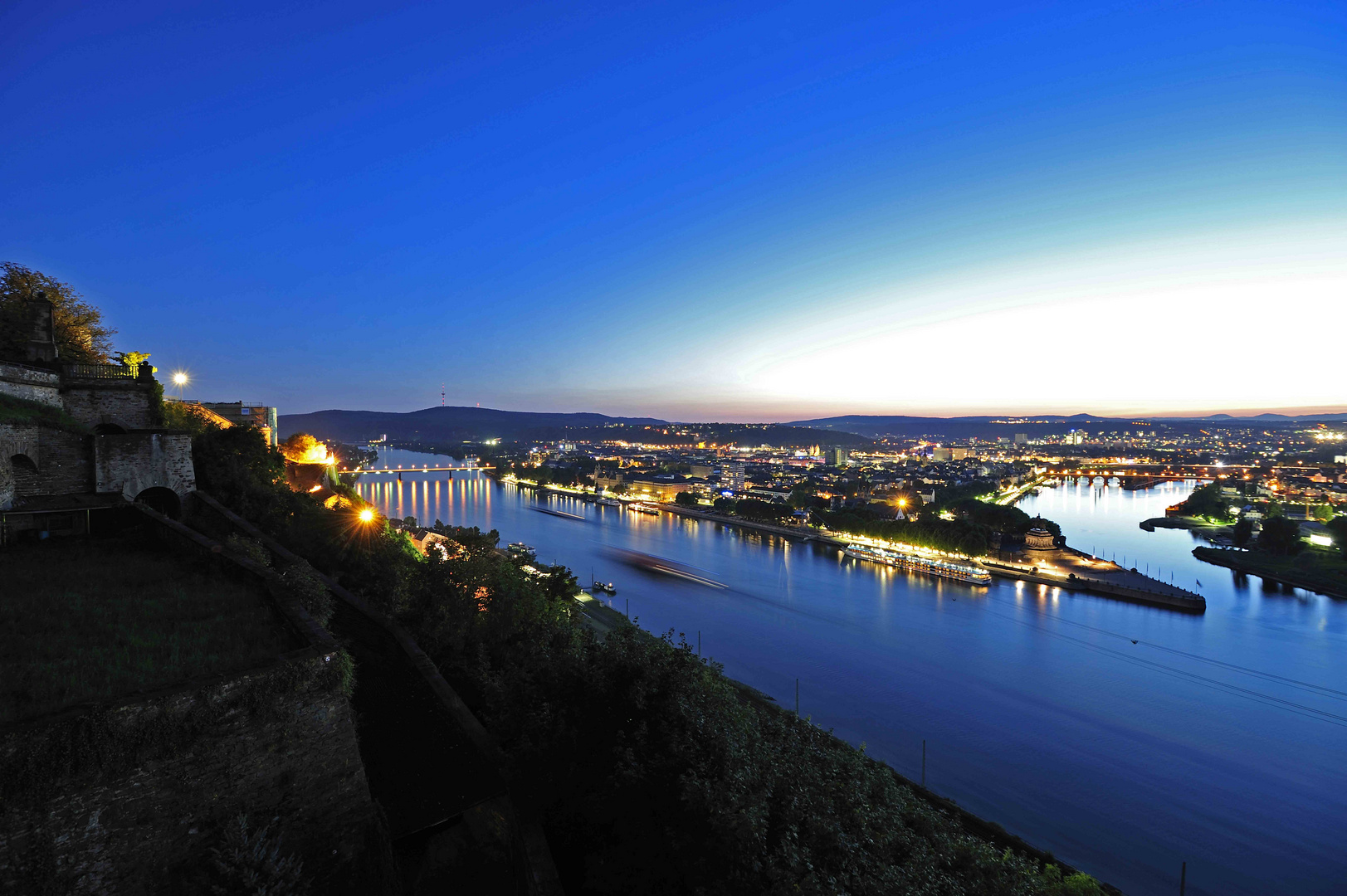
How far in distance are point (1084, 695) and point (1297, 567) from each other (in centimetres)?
1557

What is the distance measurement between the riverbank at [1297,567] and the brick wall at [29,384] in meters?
28.7

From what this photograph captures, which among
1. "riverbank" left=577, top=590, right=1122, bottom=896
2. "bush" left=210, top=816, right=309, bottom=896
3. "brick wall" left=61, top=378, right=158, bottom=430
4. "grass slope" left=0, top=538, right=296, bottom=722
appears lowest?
"riverbank" left=577, top=590, right=1122, bottom=896

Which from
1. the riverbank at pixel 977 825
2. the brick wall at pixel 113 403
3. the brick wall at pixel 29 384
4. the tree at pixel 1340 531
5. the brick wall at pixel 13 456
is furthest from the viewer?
the tree at pixel 1340 531

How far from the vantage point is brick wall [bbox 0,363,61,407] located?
526cm

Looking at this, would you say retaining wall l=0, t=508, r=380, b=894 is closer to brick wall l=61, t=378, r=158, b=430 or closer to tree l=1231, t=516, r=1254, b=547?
brick wall l=61, t=378, r=158, b=430

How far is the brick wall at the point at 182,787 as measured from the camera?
1.75 m

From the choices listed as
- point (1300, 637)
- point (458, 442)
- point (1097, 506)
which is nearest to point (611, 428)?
point (458, 442)

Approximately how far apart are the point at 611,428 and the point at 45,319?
120169 millimetres

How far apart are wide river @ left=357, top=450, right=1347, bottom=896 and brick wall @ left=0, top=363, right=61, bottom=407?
10.4 meters

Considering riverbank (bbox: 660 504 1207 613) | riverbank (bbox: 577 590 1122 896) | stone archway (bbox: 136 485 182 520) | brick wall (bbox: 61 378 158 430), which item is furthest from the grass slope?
riverbank (bbox: 660 504 1207 613)

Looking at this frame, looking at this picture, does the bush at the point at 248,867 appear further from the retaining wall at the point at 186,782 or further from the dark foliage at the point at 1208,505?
the dark foliage at the point at 1208,505

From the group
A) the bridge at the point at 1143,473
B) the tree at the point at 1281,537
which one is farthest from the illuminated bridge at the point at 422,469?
the bridge at the point at 1143,473

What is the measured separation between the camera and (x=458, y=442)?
4200 inches

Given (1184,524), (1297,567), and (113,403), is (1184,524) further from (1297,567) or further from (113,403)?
(113,403)
